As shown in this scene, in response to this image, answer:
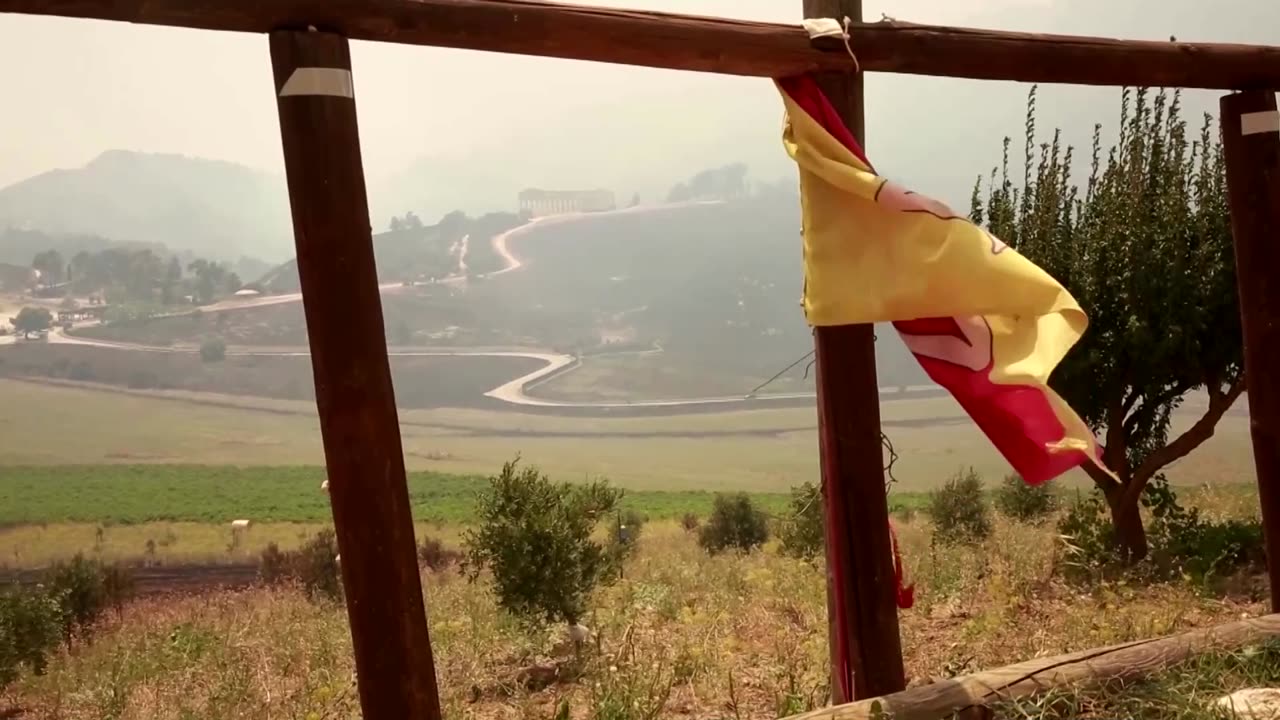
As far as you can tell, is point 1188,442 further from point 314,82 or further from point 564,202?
point 564,202

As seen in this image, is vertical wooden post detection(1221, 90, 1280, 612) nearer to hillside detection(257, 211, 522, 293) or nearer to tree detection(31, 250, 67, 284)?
hillside detection(257, 211, 522, 293)

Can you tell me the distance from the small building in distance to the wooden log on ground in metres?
11.1

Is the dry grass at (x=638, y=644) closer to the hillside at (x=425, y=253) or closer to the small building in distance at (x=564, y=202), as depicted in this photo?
the hillside at (x=425, y=253)

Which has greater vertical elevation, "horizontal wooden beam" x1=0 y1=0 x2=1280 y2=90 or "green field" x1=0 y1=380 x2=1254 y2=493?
"horizontal wooden beam" x1=0 y1=0 x2=1280 y2=90

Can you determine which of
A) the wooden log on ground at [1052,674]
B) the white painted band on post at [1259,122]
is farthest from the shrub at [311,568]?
the white painted band on post at [1259,122]

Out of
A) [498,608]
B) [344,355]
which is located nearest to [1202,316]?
[498,608]

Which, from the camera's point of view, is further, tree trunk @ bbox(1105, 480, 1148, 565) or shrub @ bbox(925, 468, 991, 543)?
shrub @ bbox(925, 468, 991, 543)

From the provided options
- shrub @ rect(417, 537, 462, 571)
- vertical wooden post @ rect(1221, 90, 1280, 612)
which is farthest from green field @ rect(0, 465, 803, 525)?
vertical wooden post @ rect(1221, 90, 1280, 612)

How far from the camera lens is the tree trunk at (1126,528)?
584 centimetres

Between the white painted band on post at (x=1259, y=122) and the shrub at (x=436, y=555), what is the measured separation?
265 inches

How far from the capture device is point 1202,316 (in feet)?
17.7

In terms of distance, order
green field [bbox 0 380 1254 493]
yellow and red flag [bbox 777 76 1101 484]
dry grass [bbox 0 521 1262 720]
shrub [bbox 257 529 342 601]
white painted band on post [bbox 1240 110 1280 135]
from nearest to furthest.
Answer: yellow and red flag [bbox 777 76 1101 484] < white painted band on post [bbox 1240 110 1280 135] < dry grass [bbox 0 521 1262 720] < shrub [bbox 257 529 342 601] < green field [bbox 0 380 1254 493]

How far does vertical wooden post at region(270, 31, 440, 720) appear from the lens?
212 centimetres

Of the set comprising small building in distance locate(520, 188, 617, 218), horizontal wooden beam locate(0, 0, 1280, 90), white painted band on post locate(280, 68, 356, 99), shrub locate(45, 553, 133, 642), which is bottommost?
shrub locate(45, 553, 133, 642)
